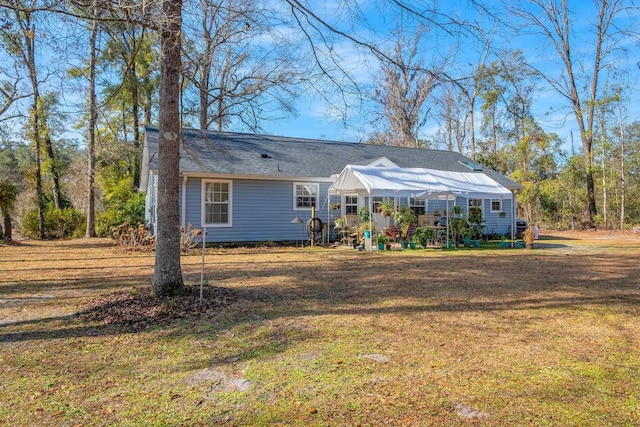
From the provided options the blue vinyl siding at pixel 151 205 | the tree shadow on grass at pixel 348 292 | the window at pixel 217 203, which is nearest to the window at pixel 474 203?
the tree shadow on grass at pixel 348 292

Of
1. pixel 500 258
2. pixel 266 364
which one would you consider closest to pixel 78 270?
pixel 266 364

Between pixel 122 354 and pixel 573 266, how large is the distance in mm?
8963

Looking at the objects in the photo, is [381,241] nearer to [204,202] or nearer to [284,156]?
[284,156]

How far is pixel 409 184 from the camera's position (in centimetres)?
1279

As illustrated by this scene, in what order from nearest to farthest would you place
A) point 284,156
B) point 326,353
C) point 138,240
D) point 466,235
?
point 326,353 < point 138,240 < point 466,235 < point 284,156

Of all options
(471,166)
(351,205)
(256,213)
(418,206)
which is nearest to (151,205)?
A: (256,213)

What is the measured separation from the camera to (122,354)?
11.6 ft

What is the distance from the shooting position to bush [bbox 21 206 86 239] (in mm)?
17934

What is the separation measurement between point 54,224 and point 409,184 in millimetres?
15522

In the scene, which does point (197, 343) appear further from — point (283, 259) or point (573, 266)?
point (573, 266)

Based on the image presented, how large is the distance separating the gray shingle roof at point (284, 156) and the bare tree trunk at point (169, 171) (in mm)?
6563

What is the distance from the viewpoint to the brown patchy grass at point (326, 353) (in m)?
2.53

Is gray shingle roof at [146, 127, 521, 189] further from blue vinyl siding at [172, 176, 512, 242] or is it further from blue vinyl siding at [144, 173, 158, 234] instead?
blue vinyl siding at [144, 173, 158, 234]

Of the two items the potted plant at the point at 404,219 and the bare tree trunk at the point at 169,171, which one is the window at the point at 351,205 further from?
the bare tree trunk at the point at 169,171
